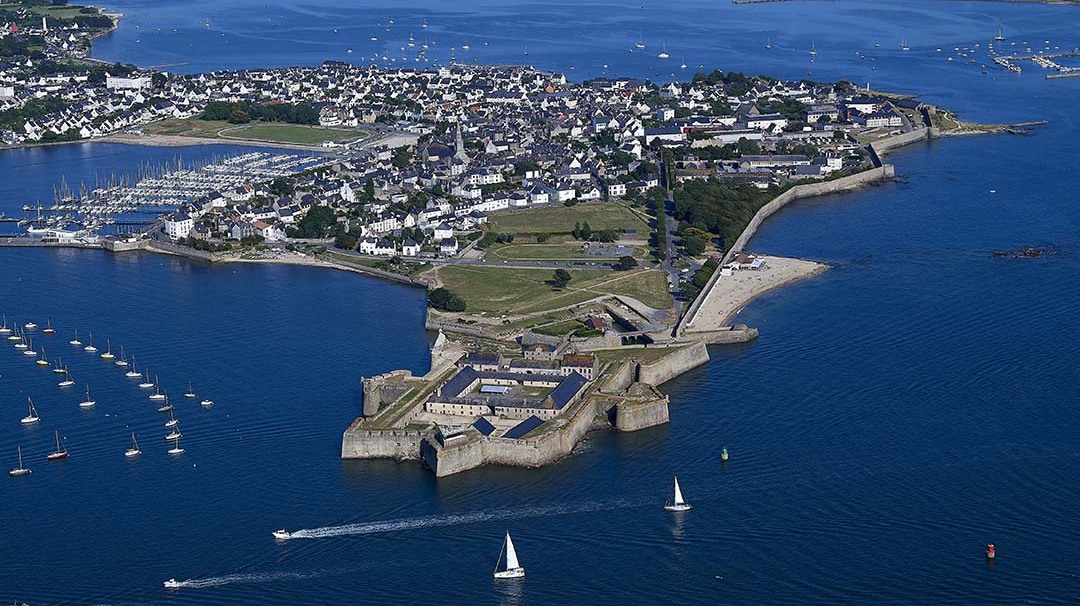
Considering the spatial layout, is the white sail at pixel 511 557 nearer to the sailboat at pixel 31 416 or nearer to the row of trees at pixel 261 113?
the sailboat at pixel 31 416

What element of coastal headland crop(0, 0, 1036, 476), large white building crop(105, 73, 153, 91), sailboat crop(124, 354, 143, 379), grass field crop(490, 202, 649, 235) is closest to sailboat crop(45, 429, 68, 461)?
sailboat crop(124, 354, 143, 379)

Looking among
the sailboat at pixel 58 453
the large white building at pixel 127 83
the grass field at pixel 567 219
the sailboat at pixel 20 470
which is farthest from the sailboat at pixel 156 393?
the large white building at pixel 127 83

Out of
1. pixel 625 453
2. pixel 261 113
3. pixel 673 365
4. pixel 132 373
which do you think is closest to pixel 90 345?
pixel 132 373

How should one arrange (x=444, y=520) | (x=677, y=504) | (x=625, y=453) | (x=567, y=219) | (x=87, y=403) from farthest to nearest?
(x=567, y=219) → (x=87, y=403) → (x=625, y=453) → (x=677, y=504) → (x=444, y=520)

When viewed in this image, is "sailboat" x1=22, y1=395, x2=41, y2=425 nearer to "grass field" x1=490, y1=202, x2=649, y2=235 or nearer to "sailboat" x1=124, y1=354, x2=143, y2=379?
"sailboat" x1=124, y1=354, x2=143, y2=379

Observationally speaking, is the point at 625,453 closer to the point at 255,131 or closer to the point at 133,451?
the point at 133,451
